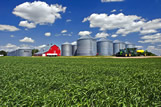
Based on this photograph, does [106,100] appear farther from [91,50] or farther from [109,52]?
[109,52]

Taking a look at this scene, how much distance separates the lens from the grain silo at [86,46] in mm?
54916

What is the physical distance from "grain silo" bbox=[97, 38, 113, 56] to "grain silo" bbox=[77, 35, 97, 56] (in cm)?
470

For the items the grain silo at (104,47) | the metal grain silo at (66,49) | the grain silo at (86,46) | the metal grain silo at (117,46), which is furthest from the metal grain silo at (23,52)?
the metal grain silo at (117,46)

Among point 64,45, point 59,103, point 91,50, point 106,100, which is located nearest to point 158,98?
point 106,100

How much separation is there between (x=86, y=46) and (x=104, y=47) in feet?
36.4

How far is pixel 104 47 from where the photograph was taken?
6066 cm

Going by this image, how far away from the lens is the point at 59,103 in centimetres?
240

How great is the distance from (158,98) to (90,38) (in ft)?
184

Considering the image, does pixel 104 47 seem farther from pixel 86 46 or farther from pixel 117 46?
pixel 117 46

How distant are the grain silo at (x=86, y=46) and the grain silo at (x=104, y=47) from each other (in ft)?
15.4

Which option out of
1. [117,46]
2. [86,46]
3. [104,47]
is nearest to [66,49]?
[86,46]

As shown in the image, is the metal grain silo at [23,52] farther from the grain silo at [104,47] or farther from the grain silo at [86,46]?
the grain silo at [104,47]

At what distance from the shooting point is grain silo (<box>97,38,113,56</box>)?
6034cm

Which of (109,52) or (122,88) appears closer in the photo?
(122,88)
